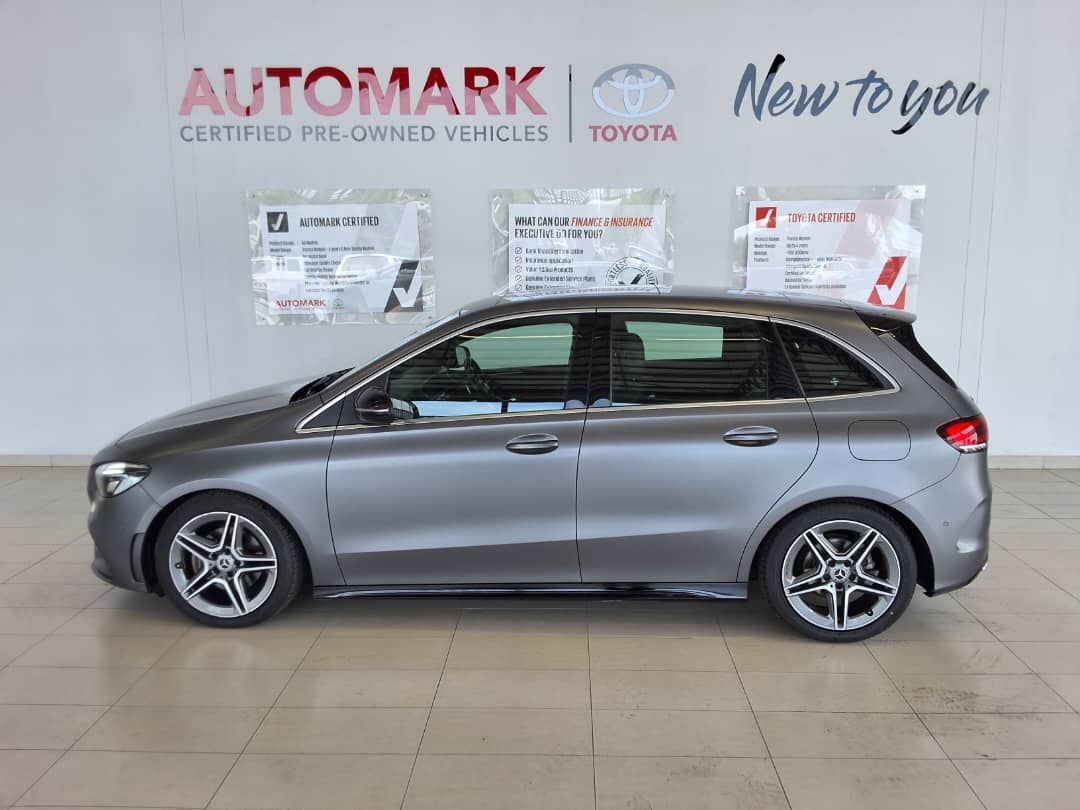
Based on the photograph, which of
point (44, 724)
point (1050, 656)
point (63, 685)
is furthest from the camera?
point (1050, 656)

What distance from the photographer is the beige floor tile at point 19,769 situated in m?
2.91

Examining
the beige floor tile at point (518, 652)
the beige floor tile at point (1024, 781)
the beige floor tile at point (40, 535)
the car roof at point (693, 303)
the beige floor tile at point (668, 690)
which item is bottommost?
the beige floor tile at point (1024, 781)

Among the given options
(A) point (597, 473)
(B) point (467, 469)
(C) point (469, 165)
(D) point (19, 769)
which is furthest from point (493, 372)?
(C) point (469, 165)

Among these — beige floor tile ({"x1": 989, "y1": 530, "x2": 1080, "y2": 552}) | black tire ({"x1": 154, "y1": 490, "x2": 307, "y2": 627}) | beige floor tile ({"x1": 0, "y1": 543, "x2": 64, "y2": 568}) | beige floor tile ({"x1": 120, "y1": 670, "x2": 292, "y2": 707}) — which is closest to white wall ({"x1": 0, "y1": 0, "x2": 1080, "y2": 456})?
beige floor tile ({"x1": 989, "y1": 530, "x2": 1080, "y2": 552})

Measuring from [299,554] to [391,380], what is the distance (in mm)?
944

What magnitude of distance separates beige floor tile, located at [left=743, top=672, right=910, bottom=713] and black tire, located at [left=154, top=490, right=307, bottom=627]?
7.01 ft

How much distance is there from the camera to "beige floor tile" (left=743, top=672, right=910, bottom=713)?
134 inches

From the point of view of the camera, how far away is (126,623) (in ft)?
13.9

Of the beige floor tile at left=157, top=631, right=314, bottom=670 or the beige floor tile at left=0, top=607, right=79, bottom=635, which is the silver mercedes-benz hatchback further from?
the beige floor tile at left=0, top=607, right=79, bottom=635

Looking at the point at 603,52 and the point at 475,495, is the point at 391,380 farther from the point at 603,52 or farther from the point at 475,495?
the point at 603,52

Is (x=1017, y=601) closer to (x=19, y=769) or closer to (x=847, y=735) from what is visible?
(x=847, y=735)

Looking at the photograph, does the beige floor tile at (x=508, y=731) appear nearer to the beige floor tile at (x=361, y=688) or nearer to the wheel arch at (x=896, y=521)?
the beige floor tile at (x=361, y=688)

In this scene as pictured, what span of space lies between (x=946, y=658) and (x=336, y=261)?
5134 mm

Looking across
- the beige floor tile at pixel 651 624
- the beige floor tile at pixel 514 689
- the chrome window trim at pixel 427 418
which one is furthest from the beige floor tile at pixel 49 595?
the beige floor tile at pixel 651 624
